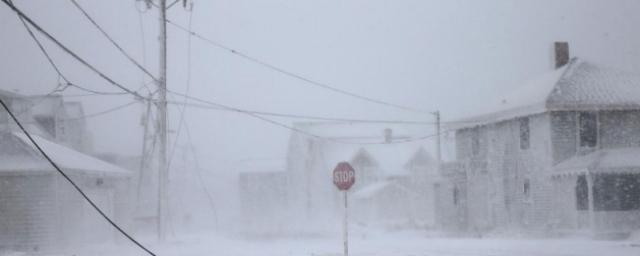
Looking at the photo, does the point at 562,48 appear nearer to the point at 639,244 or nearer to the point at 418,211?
the point at 639,244

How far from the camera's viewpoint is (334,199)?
68.3 m

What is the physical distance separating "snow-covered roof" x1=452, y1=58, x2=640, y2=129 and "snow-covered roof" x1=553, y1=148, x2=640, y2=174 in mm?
2001

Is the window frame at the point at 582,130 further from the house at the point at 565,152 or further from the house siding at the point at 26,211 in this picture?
the house siding at the point at 26,211

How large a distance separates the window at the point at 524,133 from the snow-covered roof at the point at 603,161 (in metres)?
3.04

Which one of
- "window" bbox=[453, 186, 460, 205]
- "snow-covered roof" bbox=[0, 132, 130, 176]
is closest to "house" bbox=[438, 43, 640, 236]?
"window" bbox=[453, 186, 460, 205]

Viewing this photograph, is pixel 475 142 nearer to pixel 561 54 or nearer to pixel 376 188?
pixel 561 54

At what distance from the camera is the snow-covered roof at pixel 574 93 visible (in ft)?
104

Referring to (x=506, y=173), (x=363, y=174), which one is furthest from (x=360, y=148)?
(x=506, y=173)

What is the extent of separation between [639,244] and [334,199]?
44748 millimetres

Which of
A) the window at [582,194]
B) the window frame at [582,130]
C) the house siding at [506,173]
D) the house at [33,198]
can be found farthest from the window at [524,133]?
the house at [33,198]

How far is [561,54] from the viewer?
37562 mm

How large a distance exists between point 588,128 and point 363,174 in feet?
118

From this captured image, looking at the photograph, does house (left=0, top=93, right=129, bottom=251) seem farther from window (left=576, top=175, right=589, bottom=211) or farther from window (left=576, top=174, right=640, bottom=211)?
window (left=576, top=174, right=640, bottom=211)

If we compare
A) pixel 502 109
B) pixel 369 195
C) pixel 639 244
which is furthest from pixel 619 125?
pixel 369 195
